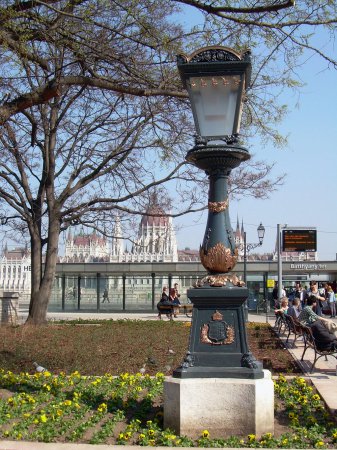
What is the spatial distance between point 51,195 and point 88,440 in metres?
15.2

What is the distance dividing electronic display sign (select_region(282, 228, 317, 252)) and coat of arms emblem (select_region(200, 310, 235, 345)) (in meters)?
25.9

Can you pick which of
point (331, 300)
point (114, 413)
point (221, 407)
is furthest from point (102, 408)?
point (331, 300)

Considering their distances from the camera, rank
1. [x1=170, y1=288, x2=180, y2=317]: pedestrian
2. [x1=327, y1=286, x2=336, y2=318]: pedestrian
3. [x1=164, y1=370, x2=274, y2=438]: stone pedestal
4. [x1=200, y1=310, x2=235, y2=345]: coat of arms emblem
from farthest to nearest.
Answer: [x1=327, y1=286, x2=336, y2=318]: pedestrian
[x1=170, y1=288, x2=180, y2=317]: pedestrian
[x1=200, y1=310, x2=235, y2=345]: coat of arms emblem
[x1=164, y1=370, x2=274, y2=438]: stone pedestal

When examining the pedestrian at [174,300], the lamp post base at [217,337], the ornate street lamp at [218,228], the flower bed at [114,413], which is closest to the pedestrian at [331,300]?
the pedestrian at [174,300]

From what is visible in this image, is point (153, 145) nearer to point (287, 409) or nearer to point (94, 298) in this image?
point (287, 409)

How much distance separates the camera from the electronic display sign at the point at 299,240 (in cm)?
3181

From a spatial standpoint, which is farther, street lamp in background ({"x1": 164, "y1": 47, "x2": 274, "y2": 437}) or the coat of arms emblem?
the coat of arms emblem

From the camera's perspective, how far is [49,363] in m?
11.3

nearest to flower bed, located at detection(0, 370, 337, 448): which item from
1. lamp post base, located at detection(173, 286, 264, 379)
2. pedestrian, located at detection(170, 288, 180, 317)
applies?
lamp post base, located at detection(173, 286, 264, 379)

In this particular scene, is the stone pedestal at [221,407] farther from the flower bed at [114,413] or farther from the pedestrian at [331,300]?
the pedestrian at [331,300]

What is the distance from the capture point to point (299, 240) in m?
31.9

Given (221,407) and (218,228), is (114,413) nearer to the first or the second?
(221,407)

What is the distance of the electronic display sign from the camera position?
3181 cm

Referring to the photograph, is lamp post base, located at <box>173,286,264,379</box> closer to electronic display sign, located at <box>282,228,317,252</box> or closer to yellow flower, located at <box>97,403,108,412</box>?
yellow flower, located at <box>97,403,108,412</box>
